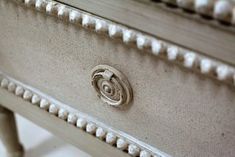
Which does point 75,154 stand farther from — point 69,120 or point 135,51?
point 135,51

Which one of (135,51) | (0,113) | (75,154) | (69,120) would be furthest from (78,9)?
(75,154)

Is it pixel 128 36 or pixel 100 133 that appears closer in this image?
pixel 128 36

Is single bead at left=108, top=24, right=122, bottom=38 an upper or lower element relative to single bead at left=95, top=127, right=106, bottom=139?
upper

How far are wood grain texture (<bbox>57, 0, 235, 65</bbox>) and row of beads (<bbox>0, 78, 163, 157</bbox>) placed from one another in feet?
0.60

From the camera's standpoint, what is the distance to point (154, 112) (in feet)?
1.59

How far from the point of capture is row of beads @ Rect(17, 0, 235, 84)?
0.38 meters

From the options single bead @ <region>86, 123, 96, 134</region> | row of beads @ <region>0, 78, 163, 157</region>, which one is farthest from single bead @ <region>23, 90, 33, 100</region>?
single bead @ <region>86, 123, 96, 134</region>

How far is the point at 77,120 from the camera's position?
59 centimetres

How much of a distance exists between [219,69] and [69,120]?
0.90 ft

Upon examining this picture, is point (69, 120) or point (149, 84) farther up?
point (149, 84)

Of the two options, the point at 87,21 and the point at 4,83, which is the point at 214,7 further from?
the point at 4,83

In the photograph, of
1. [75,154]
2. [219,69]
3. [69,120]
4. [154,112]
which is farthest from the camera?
[75,154]

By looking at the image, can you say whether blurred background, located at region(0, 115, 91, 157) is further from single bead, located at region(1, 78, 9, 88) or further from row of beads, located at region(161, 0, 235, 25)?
row of beads, located at region(161, 0, 235, 25)

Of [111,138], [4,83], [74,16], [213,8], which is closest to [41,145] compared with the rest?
[4,83]
